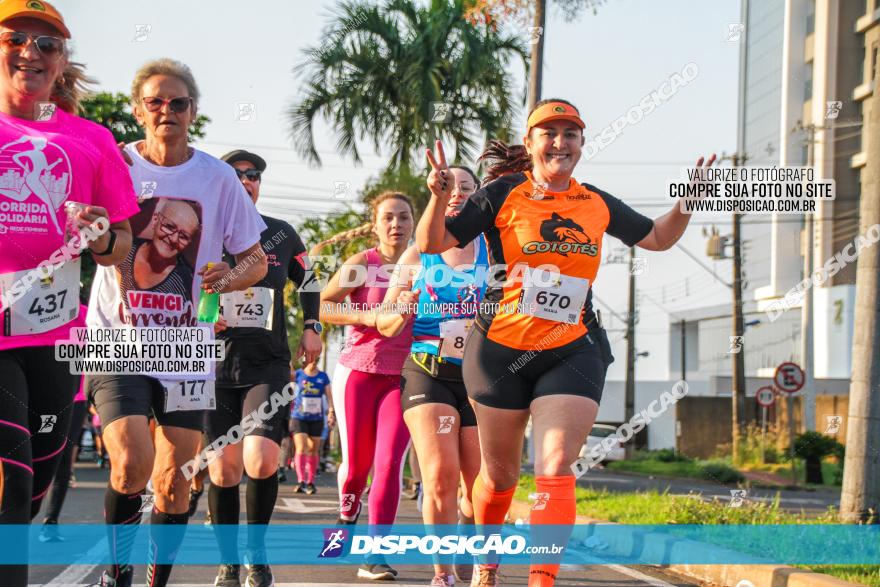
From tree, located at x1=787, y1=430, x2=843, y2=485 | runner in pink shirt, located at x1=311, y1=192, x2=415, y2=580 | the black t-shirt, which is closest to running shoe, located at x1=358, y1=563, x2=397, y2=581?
runner in pink shirt, located at x1=311, y1=192, x2=415, y2=580

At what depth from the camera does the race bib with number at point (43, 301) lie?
A: 4.44 meters

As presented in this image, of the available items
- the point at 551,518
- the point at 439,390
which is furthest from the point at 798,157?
the point at 551,518

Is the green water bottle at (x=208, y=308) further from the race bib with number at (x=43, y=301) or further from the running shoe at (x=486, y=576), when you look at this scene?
the running shoe at (x=486, y=576)

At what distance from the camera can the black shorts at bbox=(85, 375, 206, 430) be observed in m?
5.23

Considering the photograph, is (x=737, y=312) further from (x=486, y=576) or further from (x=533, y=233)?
(x=533, y=233)

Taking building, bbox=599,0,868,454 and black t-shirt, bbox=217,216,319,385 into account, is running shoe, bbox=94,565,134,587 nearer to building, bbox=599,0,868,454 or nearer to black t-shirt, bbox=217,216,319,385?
black t-shirt, bbox=217,216,319,385

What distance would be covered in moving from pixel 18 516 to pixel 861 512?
7.90m

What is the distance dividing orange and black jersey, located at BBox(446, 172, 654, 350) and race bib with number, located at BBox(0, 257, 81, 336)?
1.81 metres

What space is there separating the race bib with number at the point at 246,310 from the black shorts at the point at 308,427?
11477 millimetres

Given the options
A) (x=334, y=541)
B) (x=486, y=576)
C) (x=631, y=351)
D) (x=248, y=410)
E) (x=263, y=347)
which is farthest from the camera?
(x=631, y=351)

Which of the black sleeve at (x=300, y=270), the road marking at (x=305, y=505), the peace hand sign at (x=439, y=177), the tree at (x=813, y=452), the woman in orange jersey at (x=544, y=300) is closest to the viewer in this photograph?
the peace hand sign at (x=439, y=177)

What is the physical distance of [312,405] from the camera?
62.0ft

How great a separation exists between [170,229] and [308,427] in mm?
13231

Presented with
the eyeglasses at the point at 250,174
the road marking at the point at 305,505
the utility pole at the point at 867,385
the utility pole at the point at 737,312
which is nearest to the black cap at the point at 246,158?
the eyeglasses at the point at 250,174
